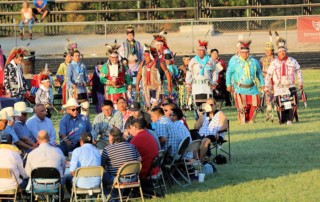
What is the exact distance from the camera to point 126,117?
53.0 ft

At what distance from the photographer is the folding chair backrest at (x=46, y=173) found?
12.1 meters

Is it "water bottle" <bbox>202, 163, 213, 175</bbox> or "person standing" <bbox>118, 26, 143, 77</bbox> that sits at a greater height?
"person standing" <bbox>118, 26, 143, 77</bbox>

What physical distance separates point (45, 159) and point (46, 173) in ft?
0.76

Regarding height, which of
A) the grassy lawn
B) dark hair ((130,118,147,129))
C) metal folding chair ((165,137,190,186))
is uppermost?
dark hair ((130,118,147,129))

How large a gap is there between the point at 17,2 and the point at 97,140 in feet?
93.4

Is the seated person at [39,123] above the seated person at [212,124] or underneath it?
Result: above

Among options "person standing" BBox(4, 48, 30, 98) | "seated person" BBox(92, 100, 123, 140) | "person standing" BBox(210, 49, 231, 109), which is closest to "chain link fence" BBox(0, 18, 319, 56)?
"person standing" BBox(210, 49, 231, 109)

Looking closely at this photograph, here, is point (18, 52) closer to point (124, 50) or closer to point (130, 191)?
point (124, 50)

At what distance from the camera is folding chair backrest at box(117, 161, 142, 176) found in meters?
12.3

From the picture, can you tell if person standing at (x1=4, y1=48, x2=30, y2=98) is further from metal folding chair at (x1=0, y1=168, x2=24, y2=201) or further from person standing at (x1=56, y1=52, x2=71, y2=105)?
metal folding chair at (x1=0, y1=168, x2=24, y2=201)

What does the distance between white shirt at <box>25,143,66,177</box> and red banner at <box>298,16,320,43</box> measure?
2422cm

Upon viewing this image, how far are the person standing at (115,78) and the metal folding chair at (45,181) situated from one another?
8407 mm

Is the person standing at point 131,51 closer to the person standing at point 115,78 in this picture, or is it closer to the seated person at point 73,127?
the person standing at point 115,78

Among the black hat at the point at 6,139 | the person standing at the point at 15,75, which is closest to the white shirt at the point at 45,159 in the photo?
the black hat at the point at 6,139
